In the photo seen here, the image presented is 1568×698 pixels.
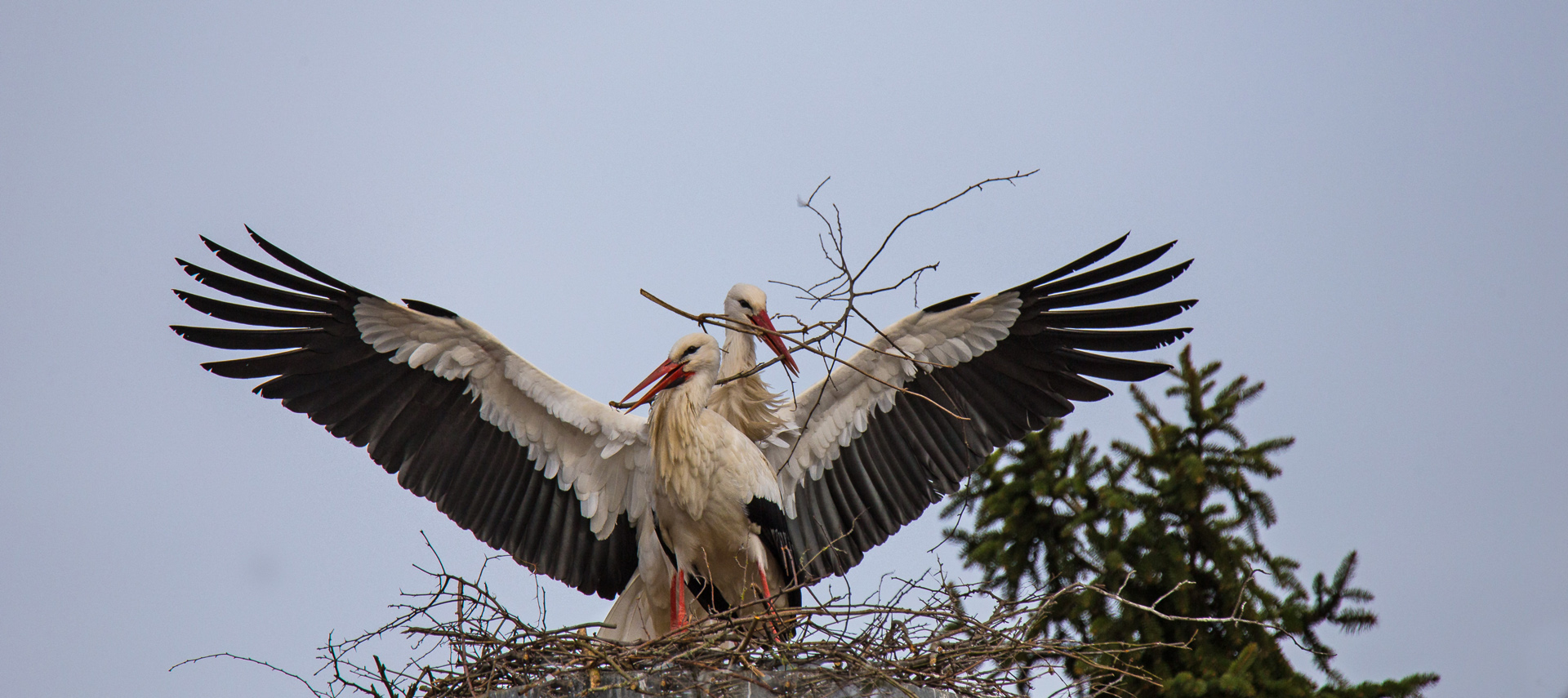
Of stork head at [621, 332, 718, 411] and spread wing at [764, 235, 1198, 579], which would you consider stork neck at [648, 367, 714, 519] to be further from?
spread wing at [764, 235, 1198, 579]

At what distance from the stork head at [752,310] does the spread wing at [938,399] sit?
206mm

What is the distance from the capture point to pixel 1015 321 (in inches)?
192

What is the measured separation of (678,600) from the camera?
457 centimetres

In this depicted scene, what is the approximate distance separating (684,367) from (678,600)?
0.80 meters

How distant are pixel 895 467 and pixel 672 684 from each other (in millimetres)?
1759

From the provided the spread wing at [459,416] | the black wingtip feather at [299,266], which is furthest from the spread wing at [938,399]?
the black wingtip feather at [299,266]

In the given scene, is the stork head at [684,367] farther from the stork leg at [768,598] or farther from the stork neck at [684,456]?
the stork leg at [768,598]

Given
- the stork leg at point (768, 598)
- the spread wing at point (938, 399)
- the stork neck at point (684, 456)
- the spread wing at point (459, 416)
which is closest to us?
the stork leg at point (768, 598)

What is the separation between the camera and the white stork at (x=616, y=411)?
462 cm

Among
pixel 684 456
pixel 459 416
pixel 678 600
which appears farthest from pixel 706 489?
pixel 459 416

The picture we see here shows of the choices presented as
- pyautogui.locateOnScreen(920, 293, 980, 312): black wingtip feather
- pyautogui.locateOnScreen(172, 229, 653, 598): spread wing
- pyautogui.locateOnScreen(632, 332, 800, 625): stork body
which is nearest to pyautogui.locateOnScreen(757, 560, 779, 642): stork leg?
pyautogui.locateOnScreen(632, 332, 800, 625): stork body

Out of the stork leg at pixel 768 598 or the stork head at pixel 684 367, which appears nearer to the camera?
the stork leg at pixel 768 598

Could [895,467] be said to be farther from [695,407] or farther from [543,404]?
[543,404]

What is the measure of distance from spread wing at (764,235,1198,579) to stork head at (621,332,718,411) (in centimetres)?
43
